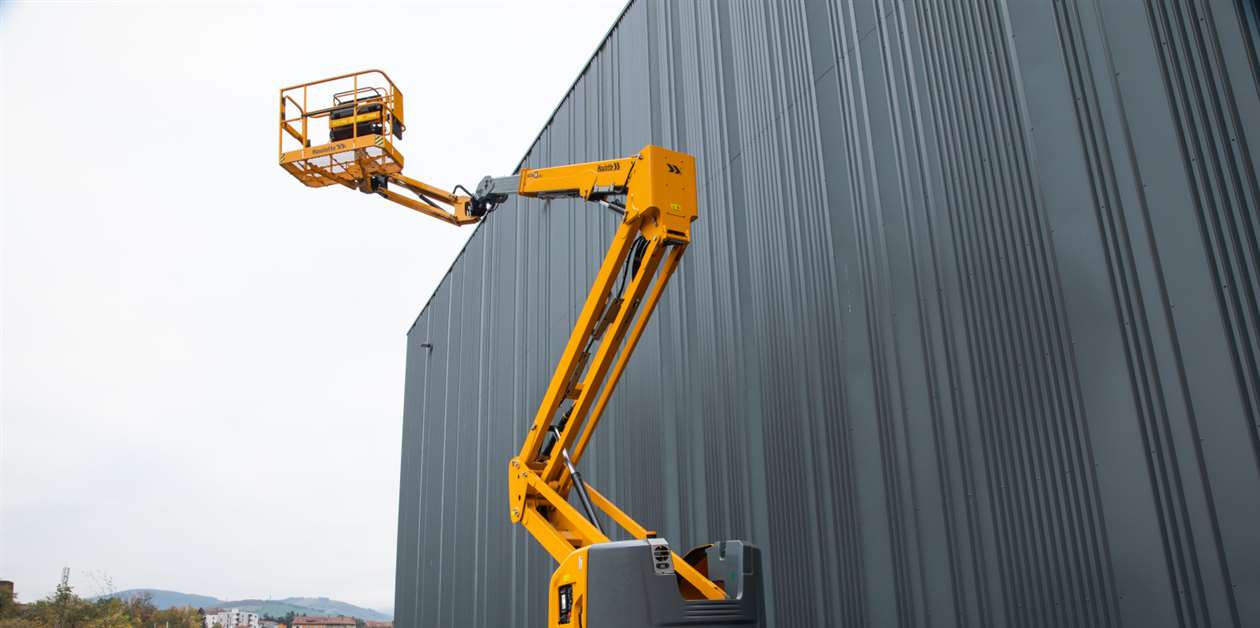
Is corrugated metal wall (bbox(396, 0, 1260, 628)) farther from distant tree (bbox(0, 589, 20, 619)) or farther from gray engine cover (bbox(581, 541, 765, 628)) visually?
distant tree (bbox(0, 589, 20, 619))

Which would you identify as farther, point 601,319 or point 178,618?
point 178,618

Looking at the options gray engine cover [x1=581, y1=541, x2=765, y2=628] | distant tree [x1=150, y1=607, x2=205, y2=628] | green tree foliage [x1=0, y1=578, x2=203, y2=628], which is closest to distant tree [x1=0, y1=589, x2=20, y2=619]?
green tree foliage [x1=0, y1=578, x2=203, y2=628]

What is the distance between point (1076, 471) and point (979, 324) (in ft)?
4.25

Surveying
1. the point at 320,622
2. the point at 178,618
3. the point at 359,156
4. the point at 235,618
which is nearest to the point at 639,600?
the point at 359,156

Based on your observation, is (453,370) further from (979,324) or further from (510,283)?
(979,324)

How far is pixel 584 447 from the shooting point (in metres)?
8.89

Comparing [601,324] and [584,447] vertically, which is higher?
[601,324]

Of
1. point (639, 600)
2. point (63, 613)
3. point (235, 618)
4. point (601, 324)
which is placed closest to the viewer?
point (639, 600)

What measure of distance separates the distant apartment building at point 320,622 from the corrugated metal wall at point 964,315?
106 meters

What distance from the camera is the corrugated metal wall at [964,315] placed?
5270 millimetres

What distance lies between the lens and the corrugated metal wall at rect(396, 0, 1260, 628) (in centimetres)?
527

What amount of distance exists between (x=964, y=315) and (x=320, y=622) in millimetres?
119496

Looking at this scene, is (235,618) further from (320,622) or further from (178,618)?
(178,618)

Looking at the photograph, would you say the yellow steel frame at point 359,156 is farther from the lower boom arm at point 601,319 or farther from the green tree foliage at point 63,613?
the green tree foliage at point 63,613
